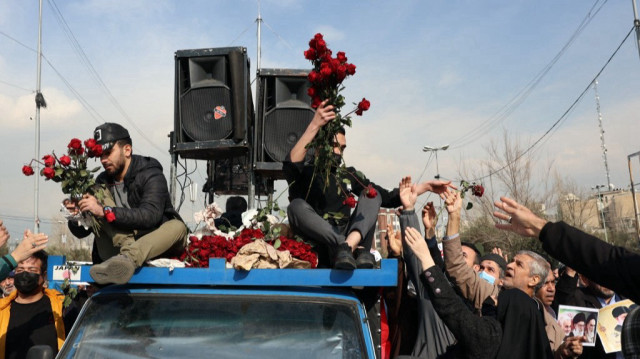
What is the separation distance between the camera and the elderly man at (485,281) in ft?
12.3

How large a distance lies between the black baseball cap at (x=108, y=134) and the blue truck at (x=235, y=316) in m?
0.97

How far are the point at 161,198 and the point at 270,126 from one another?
3118mm

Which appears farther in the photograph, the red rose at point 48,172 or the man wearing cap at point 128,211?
the man wearing cap at point 128,211

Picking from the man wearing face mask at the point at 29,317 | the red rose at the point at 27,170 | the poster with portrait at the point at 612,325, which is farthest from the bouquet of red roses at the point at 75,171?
the poster with portrait at the point at 612,325

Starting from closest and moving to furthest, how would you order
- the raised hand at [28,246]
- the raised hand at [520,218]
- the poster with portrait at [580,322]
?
1. the raised hand at [520,218]
2. the raised hand at [28,246]
3. the poster with portrait at [580,322]

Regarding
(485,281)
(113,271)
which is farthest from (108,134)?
(485,281)

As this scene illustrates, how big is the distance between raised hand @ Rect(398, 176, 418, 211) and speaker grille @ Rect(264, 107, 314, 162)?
264cm

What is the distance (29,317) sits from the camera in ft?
14.3

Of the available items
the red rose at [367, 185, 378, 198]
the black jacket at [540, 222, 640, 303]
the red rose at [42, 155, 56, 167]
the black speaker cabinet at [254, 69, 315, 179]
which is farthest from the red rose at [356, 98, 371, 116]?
the black speaker cabinet at [254, 69, 315, 179]

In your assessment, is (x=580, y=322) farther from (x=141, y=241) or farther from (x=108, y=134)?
(x=108, y=134)

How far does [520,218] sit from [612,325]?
223 cm

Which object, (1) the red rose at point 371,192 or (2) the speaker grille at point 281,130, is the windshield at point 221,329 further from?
(2) the speaker grille at point 281,130

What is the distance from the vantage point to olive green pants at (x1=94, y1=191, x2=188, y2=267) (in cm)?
307

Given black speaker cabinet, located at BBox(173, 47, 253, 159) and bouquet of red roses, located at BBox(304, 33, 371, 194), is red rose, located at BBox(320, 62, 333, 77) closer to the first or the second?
bouquet of red roses, located at BBox(304, 33, 371, 194)
